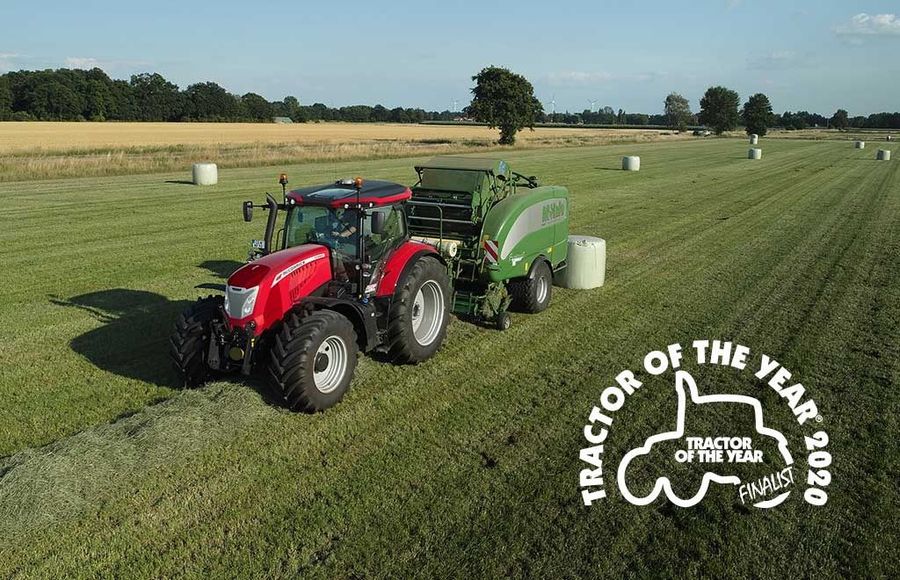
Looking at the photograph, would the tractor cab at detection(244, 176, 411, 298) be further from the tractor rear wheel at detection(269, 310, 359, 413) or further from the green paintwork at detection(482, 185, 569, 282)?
the green paintwork at detection(482, 185, 569, 282)

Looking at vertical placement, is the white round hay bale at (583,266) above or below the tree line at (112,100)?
below

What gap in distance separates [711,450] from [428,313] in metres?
3.53

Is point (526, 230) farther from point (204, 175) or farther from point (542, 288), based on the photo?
point (204, 175)

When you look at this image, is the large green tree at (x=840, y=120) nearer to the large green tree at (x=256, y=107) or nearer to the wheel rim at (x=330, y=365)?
the large green tree at (x=256, y=107)

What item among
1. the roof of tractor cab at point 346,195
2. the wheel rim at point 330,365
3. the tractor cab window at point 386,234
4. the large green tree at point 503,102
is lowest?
the wheel rim at point 330,365

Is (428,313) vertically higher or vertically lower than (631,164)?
lower

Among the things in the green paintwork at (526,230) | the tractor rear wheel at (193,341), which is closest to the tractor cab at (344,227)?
the tractor rear wheel at (193,341)

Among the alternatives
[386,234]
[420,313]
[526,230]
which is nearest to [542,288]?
[526,230]

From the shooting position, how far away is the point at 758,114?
366ft

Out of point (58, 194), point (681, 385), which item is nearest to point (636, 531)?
point (681, 385)

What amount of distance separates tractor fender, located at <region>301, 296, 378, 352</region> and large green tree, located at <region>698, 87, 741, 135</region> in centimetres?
11821

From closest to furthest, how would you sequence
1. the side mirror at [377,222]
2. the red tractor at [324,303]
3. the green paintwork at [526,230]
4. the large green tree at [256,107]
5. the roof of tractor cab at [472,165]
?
the red tractor at [324,303] → the side mirror at [377,222] → the green paintwork at [526,230] → the roof of tractor cab at [472,165] → the large green tree at [256,107]

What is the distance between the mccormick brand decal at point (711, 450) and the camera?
5120mm

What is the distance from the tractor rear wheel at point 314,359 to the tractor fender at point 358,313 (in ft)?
0.46
